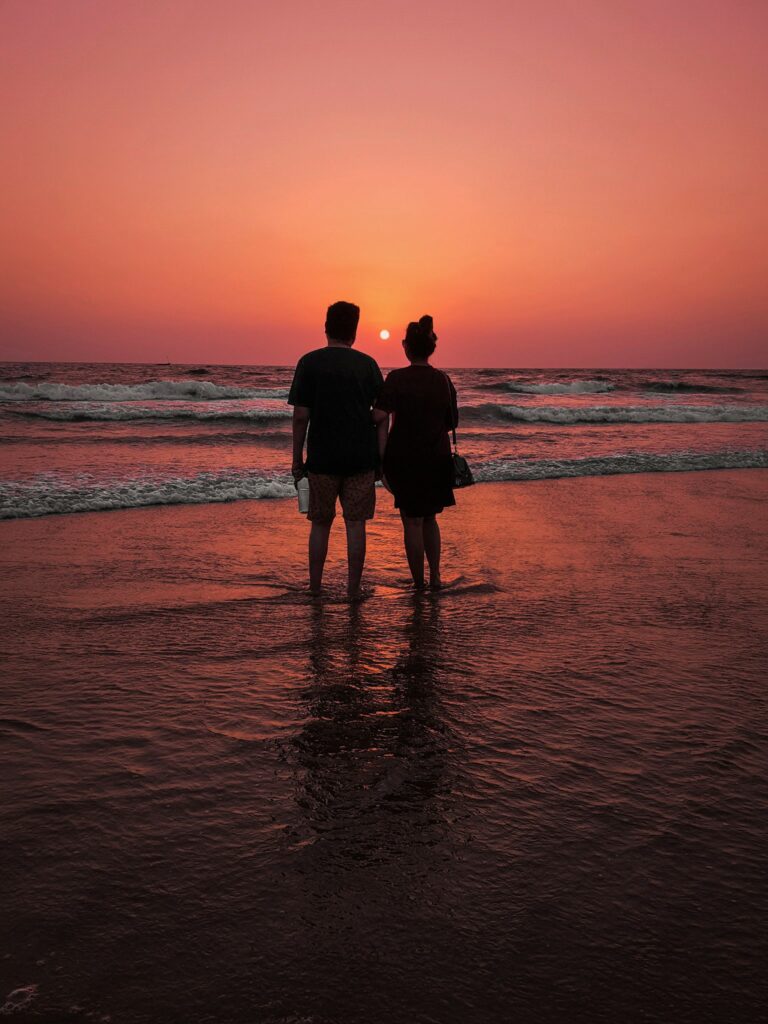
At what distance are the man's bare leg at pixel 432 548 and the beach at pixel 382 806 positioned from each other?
340 mm

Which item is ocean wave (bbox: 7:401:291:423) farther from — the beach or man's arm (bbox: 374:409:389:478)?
the beach

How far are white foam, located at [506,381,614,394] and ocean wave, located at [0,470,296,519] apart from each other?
111 ft

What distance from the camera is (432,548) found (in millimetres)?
5586

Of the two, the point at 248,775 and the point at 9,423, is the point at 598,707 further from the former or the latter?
the point at 9,423

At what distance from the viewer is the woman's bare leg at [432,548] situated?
555 centimetres

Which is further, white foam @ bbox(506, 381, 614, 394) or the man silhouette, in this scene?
white foam @ bbox(506, 381, 614, 394)

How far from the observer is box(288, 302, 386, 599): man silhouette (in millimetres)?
5141

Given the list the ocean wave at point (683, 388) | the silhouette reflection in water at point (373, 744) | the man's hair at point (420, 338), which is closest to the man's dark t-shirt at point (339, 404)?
the man's hair at point (420, 338)

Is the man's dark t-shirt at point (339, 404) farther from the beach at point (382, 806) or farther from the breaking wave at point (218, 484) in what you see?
the breaking wave at point (218, 484)

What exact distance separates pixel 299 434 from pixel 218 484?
515 cm

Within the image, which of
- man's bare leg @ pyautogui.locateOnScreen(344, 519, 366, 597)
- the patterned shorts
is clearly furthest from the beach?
the patterned shorts

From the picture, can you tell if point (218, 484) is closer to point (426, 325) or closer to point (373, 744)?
point (426, 325)

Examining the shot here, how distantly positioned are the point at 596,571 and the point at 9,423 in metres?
18.1

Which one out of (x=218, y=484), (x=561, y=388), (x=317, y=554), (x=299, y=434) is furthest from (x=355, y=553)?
(x=561, y=388)
